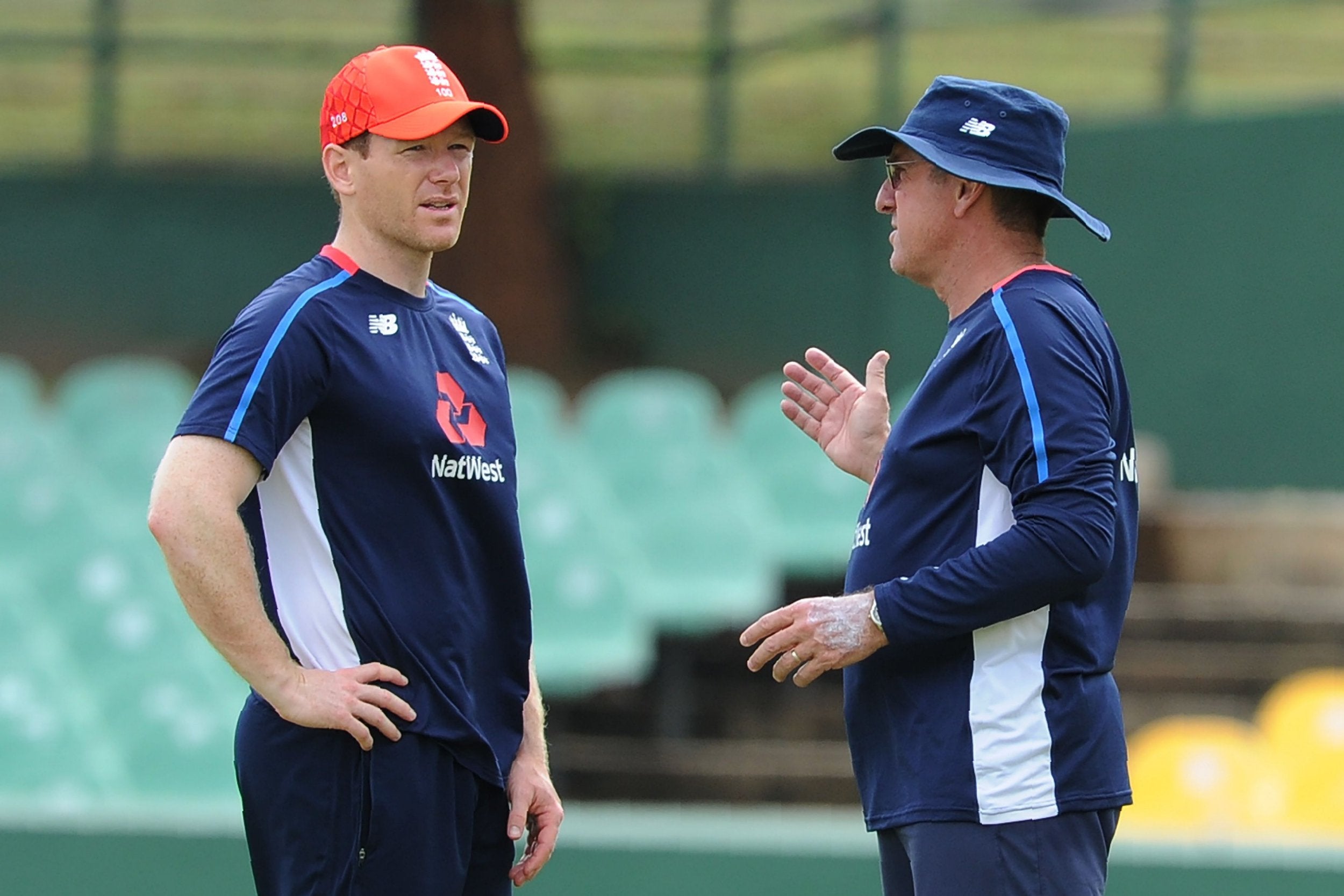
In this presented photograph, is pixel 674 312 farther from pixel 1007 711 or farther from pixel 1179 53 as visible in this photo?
pixel 1007 711

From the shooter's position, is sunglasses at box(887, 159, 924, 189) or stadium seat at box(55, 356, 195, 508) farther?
stadium seat at box(55, 356, 195, 508)

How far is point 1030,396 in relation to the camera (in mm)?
2551

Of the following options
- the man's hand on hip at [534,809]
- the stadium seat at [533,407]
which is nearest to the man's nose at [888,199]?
the man's hand on hip at [534,809]

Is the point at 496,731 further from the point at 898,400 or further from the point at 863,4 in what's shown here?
the point at 863,4

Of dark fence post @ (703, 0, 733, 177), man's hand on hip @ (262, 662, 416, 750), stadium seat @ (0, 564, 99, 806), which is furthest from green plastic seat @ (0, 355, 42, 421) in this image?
man's hand on hip @ (262, 662, 416, 750)

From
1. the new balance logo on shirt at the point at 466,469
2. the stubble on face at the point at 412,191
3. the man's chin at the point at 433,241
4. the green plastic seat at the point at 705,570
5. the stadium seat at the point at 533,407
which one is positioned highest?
the stubble on face at the point at 412,191

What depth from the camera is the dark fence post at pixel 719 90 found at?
1195 centimetres

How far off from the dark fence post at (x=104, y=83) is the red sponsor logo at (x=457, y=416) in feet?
30.4

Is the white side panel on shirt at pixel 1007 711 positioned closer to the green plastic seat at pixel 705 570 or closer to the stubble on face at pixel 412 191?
the stubble on face at pixel 412 191

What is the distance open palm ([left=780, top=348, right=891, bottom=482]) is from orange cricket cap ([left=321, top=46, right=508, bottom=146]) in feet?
2.33

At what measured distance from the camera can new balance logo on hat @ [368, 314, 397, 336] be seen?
269cm

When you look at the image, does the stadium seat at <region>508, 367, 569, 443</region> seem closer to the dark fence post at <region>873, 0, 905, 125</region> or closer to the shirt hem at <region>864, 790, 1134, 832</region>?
the dark fence post at <region>873, 0, 905, 125</region>

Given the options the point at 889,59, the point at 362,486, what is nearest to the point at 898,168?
the point at 362,486

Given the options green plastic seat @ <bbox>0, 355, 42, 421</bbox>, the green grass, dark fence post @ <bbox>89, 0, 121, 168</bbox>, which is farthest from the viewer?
dark fence post @ <bbox>89, 0, 121, 168</bbox>
